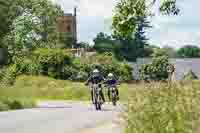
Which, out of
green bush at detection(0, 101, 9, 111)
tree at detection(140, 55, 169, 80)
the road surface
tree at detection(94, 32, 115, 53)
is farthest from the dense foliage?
the road surface

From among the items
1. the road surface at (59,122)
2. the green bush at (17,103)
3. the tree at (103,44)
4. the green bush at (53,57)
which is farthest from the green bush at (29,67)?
the tree at (103,44)

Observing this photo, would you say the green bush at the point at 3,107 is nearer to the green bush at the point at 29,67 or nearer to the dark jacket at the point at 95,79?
the dark jacket at the point at 95,79

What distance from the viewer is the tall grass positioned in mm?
12953

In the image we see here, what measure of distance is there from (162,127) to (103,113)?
14.3 m

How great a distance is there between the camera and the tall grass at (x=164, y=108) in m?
13.0

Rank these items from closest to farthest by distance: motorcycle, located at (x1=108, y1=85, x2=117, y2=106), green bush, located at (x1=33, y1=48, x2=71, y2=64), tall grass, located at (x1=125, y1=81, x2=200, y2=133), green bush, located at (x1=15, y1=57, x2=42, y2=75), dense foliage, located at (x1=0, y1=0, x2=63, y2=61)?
tall grass, located at (x1=125, y1=81, x2=200, y2=133), motorcycle, located at (x1=108, y1=85, x2=117, y2=106), green bush, located at (x1=15, y1=57, x2=42, y2=75), green bush, located at (x1=33, y1=48, x2=71, y2=64), dense foliage, located at (x1=0, y1=0, x2=63, y2=61)

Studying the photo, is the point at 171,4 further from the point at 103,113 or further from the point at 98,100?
the point at 98,100

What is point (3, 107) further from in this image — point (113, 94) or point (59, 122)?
point (59, 122)

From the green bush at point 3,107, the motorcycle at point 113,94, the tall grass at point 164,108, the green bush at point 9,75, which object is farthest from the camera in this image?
the green bush at point 9,75

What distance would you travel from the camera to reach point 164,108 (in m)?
14.0

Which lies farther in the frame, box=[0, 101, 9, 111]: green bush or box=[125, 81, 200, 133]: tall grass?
box=[0, 101, 9, 111]: green bush

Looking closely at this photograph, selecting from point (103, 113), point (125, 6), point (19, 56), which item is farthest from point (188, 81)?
point (19, 56)

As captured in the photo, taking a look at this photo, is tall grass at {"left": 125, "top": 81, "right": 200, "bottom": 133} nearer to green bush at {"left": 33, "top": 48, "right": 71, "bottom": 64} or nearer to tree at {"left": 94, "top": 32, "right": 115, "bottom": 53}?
green bush at {"left": 33, "top": 48, "right": 71, "bottom": 64}

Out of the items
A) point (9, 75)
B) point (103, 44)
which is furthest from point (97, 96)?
point (103, 44)
